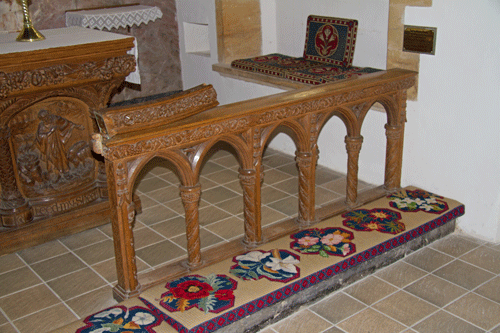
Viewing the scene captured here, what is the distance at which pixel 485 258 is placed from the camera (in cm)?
349

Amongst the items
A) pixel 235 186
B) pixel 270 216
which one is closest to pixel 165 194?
pixel 235 186

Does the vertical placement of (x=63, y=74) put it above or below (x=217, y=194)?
above

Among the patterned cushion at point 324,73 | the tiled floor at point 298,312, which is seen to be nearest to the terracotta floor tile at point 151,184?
the tiled floor at point 298,312

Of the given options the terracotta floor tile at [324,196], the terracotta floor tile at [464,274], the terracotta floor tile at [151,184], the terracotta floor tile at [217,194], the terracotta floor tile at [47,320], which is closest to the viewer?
the terracotta floor tile at [47,320]

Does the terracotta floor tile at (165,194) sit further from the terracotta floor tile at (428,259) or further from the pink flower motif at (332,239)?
the terracotta floor tile at (428,259)

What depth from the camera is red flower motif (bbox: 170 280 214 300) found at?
2760mm

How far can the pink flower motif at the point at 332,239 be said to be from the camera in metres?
3.26

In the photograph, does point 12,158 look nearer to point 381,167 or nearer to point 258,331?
point 258,331

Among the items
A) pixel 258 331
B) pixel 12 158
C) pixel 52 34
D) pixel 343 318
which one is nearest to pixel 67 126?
pixel 12 158

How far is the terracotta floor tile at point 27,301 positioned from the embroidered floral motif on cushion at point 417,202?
2.18 metres

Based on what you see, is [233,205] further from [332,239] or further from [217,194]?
[332,239]

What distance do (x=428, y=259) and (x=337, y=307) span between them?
0.78 metres

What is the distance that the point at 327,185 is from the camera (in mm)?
4699

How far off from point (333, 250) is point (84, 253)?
164 centimetres
